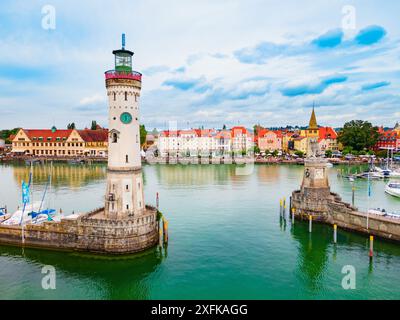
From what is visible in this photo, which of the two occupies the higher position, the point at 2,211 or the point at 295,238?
the point at 2,211

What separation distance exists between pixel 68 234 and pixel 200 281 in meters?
14.4

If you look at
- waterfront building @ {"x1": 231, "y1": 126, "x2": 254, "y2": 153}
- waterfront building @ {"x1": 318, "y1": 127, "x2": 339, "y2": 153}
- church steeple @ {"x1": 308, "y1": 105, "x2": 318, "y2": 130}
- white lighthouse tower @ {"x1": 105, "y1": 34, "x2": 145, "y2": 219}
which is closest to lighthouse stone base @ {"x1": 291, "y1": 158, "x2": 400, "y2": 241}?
church steeple @ {"x1": 308, "y1": 105, "x2": 318, "y2": 130}

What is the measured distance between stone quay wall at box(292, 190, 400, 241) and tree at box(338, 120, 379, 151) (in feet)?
351

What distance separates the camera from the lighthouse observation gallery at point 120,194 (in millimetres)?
30141

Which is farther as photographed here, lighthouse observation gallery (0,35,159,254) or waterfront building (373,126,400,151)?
waterfront building (373,126,400,151)

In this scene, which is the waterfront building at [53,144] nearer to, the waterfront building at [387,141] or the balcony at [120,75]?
the balcony at [120,75]

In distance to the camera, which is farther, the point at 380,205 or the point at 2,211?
the point at 380,205

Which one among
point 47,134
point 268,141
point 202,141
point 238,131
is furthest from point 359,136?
point 47,134

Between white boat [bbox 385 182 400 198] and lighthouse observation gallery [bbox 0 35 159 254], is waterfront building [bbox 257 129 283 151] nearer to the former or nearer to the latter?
white boat [bbox 385 182 400 198]

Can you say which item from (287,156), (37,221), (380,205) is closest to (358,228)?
(380,205)

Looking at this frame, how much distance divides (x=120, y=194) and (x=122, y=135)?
5.75m

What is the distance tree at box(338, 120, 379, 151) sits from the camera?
13862cm
